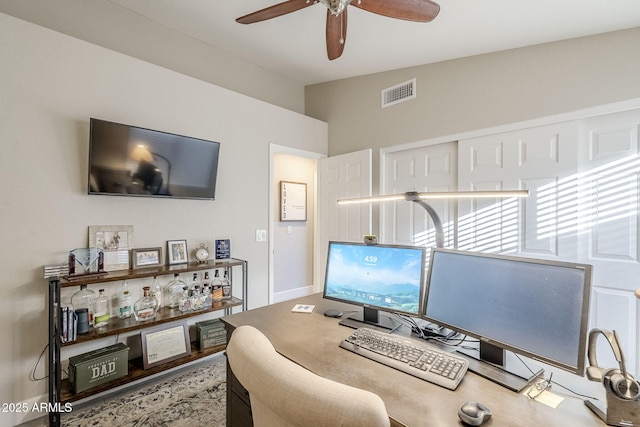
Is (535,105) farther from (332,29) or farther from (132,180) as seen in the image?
(132,180)

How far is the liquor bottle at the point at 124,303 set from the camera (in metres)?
2.16

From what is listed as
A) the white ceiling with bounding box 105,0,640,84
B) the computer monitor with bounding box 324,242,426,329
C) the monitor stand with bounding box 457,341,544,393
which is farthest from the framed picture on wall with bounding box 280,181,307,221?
the monitor stand with bounding box 457,341,544,393

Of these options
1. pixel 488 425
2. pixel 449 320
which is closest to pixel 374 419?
pixel 488 425

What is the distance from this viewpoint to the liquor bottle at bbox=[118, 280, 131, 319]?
216 centimetres

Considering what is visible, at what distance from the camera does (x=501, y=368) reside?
3.38ft

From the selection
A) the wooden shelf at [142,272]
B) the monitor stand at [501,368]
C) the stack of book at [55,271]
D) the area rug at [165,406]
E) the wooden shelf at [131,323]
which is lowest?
the area rug at [165,406]

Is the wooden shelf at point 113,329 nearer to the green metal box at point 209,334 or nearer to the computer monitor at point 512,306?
the green metal box at point 209,334

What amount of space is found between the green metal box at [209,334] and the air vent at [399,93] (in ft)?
9.21

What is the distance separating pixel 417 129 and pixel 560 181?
1281mm

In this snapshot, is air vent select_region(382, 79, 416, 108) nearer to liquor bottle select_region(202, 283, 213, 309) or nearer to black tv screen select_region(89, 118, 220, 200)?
black tv screen select_region(89, 118, 220, 200)

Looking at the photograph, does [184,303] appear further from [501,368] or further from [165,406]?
[501,368]

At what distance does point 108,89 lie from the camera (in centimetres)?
217

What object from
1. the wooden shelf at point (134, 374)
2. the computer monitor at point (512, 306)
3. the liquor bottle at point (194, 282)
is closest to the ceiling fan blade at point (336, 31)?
the computer monitor at point (512, 306)

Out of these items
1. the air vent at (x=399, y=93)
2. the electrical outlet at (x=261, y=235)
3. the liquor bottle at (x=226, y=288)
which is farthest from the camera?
the electrical outlet at (x=261, y=235)
